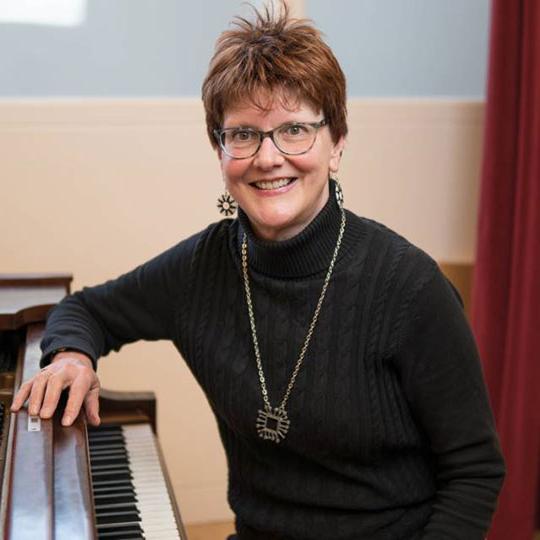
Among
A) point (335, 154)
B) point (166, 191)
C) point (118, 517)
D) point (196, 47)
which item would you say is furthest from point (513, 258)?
point (118, 517)

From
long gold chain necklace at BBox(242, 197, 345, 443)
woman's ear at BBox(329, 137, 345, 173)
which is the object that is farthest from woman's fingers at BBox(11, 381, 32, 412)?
woman's ear at BBox(329, 137, 345, 173)

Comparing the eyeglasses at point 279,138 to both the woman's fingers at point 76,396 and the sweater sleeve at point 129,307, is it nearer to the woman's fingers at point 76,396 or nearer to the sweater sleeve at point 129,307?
the sweater sleeve at point 129,307

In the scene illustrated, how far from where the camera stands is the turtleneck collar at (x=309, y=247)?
163cm

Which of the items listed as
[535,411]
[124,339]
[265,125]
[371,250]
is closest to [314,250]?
[371,250]

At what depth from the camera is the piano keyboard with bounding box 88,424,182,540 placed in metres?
1.54

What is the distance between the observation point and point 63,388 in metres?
1.56

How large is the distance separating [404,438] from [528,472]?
4.44 ft

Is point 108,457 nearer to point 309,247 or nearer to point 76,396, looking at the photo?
point 76,396

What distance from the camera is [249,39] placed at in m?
1.61

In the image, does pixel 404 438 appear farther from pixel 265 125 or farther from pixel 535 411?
pixel 535 411

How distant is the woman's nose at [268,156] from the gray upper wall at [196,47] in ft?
4.76

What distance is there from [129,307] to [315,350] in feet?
1.34

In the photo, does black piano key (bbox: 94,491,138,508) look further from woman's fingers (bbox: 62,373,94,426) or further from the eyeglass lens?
the eyeglass lens

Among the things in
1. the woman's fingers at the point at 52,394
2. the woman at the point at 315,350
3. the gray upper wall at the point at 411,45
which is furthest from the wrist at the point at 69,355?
the gray upper wall at the point at 411,45
